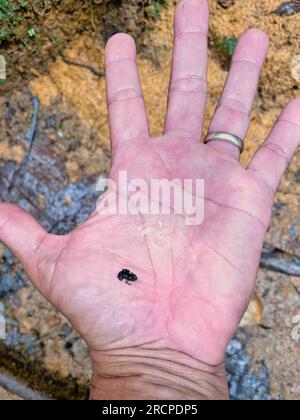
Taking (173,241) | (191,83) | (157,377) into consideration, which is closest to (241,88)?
(191,83)

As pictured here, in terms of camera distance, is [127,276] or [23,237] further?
[23,237]

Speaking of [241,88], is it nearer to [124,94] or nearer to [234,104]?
[234,104]

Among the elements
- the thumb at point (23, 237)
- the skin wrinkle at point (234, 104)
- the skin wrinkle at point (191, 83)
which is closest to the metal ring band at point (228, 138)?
the skin wrinkle at point (234, 104)

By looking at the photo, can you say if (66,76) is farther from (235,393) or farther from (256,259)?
Result: (235,393)

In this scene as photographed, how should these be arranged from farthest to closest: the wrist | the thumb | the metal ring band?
the metal ring band < the thumb < the wrist

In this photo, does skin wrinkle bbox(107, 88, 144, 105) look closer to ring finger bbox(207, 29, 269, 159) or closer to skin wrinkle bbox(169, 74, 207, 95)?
skin wrinkle bbox(169, 74, 207, 95)

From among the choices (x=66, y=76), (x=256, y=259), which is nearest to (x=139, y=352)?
(x=256, y=259)

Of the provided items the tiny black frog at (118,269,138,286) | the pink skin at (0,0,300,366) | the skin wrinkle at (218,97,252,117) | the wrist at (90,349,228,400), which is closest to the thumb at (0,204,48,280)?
Answer: the pink skin at (0,0,300,366)
